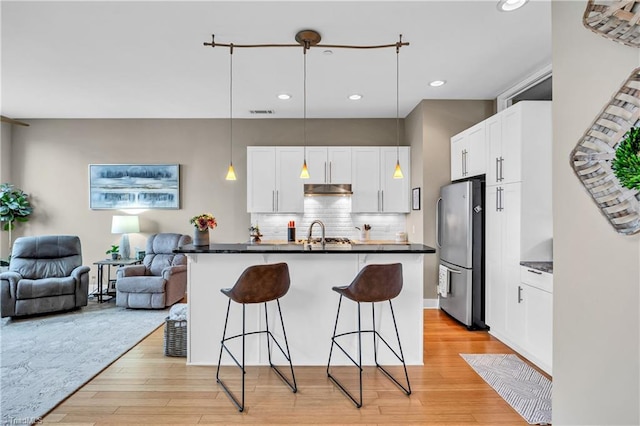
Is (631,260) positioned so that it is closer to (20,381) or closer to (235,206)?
(20,381)

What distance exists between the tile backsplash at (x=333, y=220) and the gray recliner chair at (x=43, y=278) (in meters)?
2.52

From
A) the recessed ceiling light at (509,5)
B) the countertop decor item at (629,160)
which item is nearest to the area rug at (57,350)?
the countertop decor item at (629,160)

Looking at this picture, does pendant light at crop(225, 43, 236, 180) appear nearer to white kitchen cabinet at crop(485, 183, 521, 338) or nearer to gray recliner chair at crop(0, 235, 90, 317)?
gray recliner chair at crop(0, 235, 90, 317)

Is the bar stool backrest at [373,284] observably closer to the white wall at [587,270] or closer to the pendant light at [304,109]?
the white wall at [587,270]

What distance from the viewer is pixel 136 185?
5.65 meters

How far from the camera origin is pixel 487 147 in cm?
368

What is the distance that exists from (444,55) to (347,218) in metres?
2.90

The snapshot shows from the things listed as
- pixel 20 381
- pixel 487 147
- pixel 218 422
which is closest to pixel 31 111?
pixel 20 381

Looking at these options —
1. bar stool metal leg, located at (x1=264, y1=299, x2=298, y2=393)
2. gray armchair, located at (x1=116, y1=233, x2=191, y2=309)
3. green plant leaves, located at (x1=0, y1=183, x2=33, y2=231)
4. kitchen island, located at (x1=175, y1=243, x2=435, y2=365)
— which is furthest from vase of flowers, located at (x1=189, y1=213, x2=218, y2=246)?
green plant leaves, located at (x1=0, y1=183, x2=33, y2=231)

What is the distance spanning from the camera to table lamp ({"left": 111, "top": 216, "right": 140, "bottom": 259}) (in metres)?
5.21

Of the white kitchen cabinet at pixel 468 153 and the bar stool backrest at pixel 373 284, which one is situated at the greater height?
the white kitchen cabinet at pixel 468 153

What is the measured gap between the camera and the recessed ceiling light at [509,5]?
246cm

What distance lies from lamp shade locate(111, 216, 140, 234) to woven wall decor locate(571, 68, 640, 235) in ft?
18.2

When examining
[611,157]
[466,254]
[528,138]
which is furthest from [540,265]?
[611,157]
